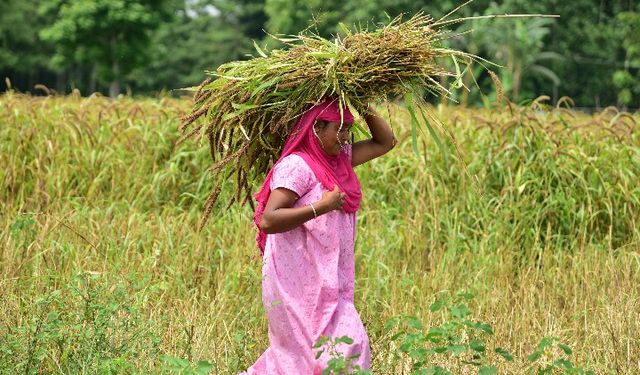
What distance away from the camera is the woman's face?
3.48 meters

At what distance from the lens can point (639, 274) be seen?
5.45m

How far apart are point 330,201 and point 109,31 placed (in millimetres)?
33693

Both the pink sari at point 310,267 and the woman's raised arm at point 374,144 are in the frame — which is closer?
the pink sari at point 310,267

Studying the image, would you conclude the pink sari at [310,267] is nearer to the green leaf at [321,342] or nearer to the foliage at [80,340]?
the green leaf at [321,342]

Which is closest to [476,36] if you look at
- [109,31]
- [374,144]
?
[109,31]

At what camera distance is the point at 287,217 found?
133 inches

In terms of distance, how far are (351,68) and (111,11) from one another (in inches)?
1251

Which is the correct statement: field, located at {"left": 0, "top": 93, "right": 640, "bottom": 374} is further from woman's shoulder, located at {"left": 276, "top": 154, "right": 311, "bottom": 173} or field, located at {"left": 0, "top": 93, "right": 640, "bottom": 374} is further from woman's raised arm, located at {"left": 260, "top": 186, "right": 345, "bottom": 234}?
woman's shoulder, located at {"left": 276, "top": 154, "right": 311, "bottom": 173}

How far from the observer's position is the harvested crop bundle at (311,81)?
3488 mm

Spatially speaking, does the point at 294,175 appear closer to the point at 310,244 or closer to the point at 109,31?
the point at 310,244

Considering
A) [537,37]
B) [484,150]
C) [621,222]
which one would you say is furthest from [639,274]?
[537,37]

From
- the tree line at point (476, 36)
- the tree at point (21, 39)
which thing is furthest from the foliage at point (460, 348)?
the tree at point (21, 39)

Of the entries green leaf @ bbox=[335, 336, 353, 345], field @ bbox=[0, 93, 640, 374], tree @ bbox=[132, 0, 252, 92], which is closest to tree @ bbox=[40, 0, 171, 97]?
tree @ bbox=[132, 0, 252, 92]

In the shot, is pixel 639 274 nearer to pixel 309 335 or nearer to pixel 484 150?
pixel 484 150
